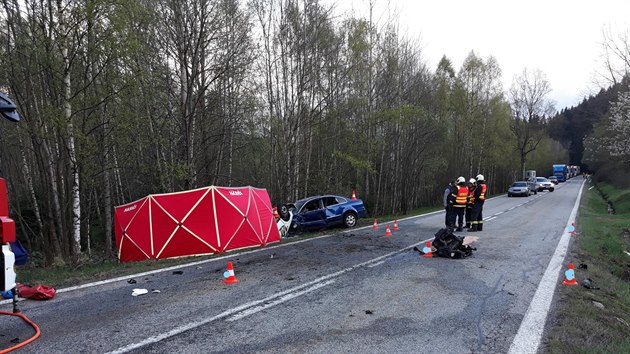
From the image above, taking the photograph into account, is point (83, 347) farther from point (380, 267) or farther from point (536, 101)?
point (536, 101)

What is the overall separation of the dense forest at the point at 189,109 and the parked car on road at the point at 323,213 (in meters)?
4.40

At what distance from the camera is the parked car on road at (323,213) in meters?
15.7

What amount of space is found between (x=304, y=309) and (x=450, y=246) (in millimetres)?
4722

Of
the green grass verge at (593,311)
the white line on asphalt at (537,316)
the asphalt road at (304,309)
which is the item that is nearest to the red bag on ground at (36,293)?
the asphalt road at (304,309)

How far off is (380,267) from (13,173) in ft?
76.9

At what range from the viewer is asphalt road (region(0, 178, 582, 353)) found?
13.4 feet

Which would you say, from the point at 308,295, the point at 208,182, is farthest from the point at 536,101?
the point at 308,295

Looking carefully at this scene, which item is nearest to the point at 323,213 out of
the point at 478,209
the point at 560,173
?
the point at 478,209

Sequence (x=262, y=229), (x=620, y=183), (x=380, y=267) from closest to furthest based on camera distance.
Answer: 1. (x=380, y=267)
2. (x=262, y=229)
3. (x=620, y=183)

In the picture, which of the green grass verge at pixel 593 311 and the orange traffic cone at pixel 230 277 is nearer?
the green grass verge at pixel 593 311

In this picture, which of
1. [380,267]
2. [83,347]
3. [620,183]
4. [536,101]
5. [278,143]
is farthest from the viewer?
[536,101]

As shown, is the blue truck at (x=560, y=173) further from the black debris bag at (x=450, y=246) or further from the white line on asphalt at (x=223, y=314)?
the white line on asphalt at (x=223, y=314)

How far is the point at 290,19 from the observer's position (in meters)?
20.6

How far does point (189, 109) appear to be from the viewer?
15773 millimetres
